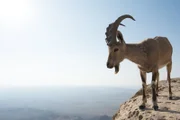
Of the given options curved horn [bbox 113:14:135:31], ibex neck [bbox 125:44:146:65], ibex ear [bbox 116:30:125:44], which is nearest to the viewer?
curved horn [bbox 113:14:135:31]

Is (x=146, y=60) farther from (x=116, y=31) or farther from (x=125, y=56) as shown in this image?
(x=116, y=31)

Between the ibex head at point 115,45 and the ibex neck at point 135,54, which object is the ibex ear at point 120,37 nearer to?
the ibex head at point 115,45

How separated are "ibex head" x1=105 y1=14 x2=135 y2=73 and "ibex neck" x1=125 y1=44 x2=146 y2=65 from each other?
46cm

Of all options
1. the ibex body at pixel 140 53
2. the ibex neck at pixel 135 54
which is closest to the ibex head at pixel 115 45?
the ibex body at pixel 140 53

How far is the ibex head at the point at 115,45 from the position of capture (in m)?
9.28

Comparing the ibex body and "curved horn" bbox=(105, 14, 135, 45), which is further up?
"curved horn" bbox=(105, 14, 135, 45)

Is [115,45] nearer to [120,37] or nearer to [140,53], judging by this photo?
[120,37]

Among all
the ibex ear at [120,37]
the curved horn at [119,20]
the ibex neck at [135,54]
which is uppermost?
the curved horn at [119,20]

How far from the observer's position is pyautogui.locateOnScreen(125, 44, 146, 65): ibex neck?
1012cm

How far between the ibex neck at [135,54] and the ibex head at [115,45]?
46 centimetres

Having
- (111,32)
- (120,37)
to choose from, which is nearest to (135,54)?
(120,37)

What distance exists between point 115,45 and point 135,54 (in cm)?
137

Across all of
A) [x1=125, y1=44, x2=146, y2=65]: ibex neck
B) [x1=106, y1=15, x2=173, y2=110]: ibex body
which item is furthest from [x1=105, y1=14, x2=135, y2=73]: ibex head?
[x1=125, y1=44, x2=146, y2=65]: ibex neck

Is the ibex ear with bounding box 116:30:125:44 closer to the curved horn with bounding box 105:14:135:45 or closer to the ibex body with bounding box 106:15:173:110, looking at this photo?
the ibex body with bounding box 106:15:173:110
